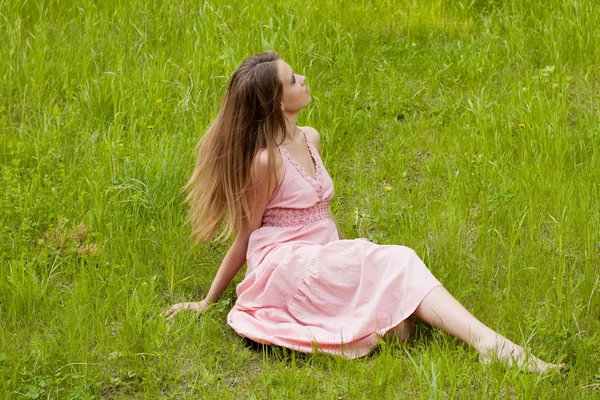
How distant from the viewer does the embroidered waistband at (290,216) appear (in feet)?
12.1

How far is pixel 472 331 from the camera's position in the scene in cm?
321

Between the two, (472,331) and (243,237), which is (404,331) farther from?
(243,237)

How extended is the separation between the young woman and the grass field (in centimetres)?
11

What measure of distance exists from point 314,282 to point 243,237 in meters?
0.44

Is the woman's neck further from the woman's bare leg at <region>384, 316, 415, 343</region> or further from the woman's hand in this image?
the woman's bare leg at <region>384, 316, 415, 343</region>

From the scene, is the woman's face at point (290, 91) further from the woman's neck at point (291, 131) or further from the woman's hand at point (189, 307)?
the woman's hand at point (189, 307)

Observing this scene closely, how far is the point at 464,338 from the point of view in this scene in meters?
3.23

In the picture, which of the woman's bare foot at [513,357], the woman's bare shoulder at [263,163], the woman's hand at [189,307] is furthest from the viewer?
the woman's hand at [189,307]

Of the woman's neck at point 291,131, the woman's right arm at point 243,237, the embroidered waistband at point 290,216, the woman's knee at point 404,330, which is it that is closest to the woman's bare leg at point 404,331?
the woman's knee at point 404,330

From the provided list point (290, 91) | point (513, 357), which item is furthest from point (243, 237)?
point (513, 357)

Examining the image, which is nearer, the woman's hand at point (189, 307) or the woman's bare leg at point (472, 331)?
the woman's bare leg at point (472, 331)

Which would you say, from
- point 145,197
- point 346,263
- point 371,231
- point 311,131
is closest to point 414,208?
point 371,231

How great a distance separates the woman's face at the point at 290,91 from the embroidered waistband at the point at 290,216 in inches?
16.6

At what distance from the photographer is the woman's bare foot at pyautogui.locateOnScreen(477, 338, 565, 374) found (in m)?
3.04
